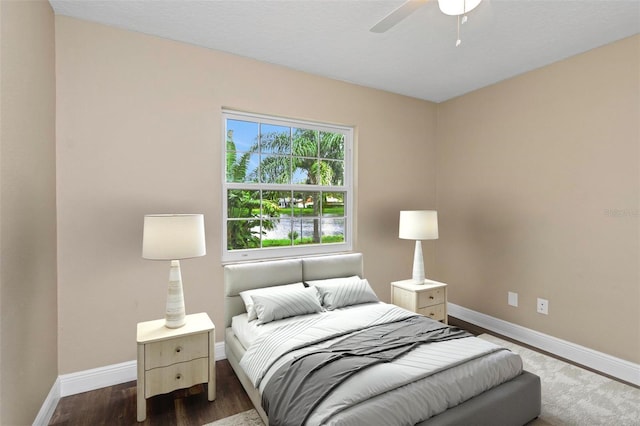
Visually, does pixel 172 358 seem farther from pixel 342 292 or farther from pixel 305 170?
pixel 305 170

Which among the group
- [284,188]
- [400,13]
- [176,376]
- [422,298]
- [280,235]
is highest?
[400,13]

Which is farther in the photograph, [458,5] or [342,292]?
[342,292]

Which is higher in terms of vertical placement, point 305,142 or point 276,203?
point 305,142

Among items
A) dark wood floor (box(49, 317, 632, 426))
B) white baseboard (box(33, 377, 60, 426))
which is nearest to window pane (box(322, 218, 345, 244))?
dark wood floor (box(49, 317, 632, 426))

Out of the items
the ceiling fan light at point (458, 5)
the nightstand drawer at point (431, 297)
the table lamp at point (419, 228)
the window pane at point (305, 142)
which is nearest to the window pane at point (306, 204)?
the window pane at point (305, 142)

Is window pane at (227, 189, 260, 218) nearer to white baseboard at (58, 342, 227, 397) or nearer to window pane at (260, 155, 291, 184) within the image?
window pane at (260, 155, 291, 184)

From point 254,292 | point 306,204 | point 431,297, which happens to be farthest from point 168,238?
point 431,297

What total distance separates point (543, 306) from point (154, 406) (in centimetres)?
341

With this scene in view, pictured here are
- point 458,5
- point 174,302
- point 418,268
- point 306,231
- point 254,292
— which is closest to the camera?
point 458,5

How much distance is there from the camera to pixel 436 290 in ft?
10.8

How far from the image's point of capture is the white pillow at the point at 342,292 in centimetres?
282

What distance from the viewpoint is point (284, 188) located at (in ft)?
10.8

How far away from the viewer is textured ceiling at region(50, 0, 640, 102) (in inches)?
86.4

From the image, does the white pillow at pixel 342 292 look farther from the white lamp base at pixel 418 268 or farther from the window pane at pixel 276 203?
the window pane at pixel 276 203
